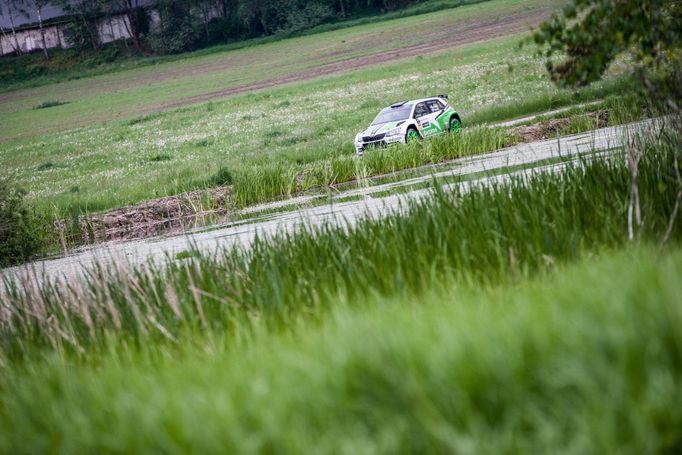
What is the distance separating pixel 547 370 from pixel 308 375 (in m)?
0.93

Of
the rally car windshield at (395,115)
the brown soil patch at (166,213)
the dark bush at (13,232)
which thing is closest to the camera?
the dark bush at (13,232)

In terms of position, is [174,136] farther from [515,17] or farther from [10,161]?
[515,17]

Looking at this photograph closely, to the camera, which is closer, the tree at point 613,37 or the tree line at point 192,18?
the tree at point 613,37

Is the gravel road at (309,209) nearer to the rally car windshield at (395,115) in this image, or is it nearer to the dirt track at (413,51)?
the rally car windshield at (395,115)

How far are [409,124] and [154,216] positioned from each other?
8.54 m

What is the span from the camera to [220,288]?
7.44 meters

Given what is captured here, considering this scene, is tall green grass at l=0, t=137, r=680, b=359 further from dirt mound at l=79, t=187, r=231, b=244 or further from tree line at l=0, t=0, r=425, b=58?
tree line at l=0, t=0, r=425, b=58

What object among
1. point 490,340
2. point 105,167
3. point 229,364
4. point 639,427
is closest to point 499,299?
point 490,340

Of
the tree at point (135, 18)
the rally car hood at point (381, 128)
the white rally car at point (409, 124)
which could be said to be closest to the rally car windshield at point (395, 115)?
the white rally car at point (409, 124)

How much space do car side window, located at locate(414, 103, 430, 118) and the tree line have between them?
256 ft

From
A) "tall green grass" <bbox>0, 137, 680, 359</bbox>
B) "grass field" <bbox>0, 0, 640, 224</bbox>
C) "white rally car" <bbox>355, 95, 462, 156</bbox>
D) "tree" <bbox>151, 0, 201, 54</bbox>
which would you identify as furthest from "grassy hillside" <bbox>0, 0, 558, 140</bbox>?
"tall green grass" <bbox>0, 137, 680, 359</bbox>

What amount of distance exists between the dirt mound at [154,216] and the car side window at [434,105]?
8.15 metres

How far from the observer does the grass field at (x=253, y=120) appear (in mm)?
24812

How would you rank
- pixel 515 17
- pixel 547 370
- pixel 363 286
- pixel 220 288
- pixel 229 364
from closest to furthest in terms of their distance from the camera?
pixel 547 370, pixel 229 364, pixel 363 286, pixel 220 288, pixel 515 17
